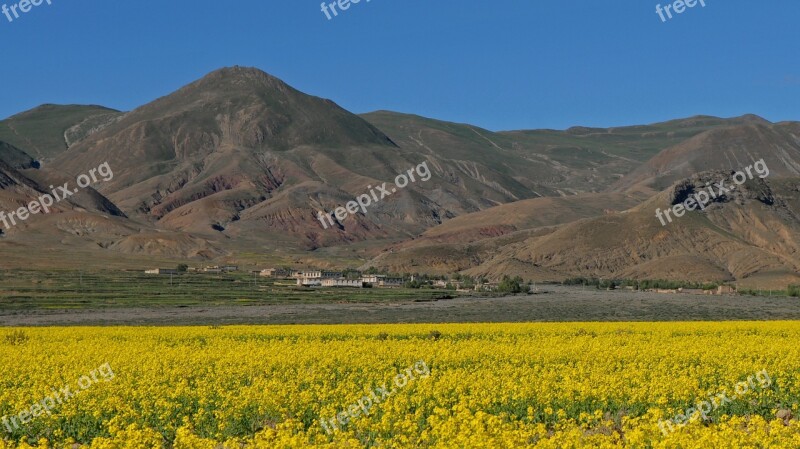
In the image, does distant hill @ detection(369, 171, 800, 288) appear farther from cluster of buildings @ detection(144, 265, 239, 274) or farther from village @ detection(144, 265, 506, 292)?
cluster of buildings @ detection(144, 265, 239, 274)

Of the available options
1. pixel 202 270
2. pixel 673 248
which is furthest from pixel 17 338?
pixel 673 248

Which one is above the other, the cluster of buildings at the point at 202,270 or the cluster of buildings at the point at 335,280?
the cluster of buildings at the point at 202,270

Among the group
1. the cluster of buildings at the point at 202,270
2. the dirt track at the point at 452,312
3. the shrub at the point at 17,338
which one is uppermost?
the cluster of buildings at the point at 202,270

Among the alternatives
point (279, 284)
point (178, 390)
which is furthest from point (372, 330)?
point (279, 284)

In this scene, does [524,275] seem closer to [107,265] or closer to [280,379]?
[107,265]

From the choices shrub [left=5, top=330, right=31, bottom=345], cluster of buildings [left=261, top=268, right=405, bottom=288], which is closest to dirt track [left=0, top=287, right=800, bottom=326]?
shrub [left=5, top=330, right=31, bottom=345]

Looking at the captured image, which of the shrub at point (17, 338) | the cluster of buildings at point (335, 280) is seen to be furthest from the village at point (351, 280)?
the shrub at point (17, 338)

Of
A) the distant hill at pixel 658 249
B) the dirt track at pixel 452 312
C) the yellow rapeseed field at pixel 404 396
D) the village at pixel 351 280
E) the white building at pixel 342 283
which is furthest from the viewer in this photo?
the distant hill at pixel 658 249

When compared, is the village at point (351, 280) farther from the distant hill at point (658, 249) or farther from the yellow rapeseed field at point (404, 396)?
the yellow rapeseed field at point (404, 396)
